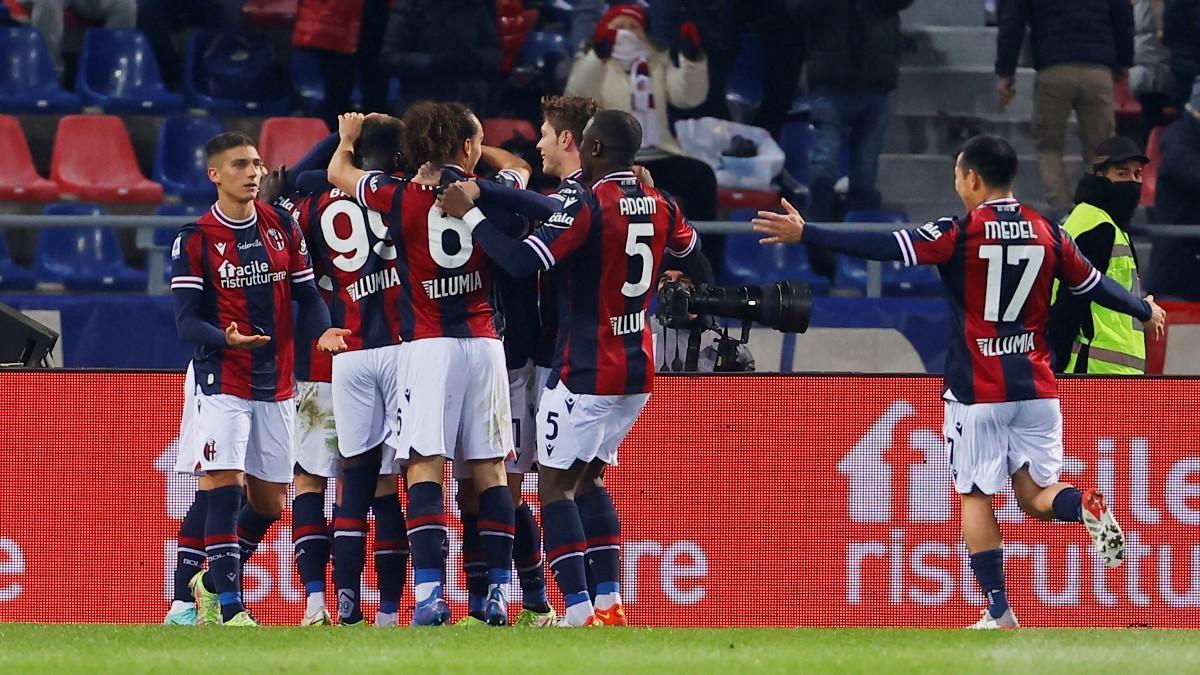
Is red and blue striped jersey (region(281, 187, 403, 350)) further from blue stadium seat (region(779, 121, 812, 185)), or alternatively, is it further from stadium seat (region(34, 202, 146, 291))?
blue stadium seat (region(779, 121, 812, 185))

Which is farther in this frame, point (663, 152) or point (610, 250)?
point (663, 152)

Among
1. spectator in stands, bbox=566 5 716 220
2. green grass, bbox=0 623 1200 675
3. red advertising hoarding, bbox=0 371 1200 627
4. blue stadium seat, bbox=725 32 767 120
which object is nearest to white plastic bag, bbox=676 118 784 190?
spectator in stands, bbox=566 5 716 220

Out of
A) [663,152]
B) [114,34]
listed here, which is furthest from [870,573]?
[114,34]

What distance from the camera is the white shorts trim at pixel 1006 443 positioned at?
26.7ft

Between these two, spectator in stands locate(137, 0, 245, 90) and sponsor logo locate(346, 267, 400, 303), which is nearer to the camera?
sponsor logo locate(346, 267, 400, 303)

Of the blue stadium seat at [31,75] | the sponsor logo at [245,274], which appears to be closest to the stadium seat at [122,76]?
the blue stadium seat at [31,75]

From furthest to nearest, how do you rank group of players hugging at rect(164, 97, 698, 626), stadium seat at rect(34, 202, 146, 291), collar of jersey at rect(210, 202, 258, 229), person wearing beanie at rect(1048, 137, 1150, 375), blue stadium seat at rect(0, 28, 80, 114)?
blue stadium seat at rect(0, 28, 80, 114) → stadium seat at rect(34, 202, 146, 291) → person wearing beanie at rect(1048, 137, 1150, 375) → collar of jersey at rect(210, 202, 258, 229) → group of players hugging at rect(164, 97, 698, 626)

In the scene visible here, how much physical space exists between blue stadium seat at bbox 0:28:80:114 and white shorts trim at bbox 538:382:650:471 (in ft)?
25.0

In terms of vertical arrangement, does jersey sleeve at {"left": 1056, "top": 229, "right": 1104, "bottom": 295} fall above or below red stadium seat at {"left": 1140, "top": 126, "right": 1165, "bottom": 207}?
below

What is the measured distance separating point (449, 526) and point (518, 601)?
0.45 metres

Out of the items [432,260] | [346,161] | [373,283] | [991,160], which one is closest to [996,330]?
[991,160]

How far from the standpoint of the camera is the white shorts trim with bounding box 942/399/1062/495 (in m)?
8.14

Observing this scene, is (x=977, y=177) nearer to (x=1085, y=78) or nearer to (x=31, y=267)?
(x=1085, y=78)

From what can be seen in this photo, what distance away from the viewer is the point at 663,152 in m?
13.4
